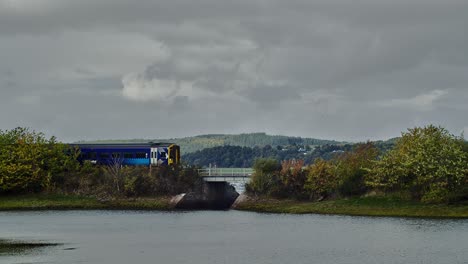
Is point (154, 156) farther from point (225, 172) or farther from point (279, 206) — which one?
point (279, 206)

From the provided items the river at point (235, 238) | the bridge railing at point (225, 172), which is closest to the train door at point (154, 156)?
the bridge railing at point (225, 172)

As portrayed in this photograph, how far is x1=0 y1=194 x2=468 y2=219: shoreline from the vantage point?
374 feet

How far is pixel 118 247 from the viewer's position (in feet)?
257

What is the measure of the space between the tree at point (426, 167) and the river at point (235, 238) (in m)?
10.8

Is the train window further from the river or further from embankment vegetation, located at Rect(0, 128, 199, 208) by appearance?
the river

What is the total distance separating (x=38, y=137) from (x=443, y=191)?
245 ft

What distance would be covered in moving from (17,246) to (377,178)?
62.4 metres

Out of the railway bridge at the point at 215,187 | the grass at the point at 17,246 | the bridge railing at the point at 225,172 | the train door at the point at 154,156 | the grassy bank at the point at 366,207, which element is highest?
the train door at the point at 154,156

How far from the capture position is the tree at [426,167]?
11544 centimetres

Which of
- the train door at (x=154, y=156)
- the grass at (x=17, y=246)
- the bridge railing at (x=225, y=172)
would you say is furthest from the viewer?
the train door at (x=154, y=156)

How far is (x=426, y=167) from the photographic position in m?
117

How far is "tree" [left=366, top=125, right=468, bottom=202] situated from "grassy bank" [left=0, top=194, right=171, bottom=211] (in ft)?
120

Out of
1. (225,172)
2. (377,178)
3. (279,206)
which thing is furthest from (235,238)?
(225,172)

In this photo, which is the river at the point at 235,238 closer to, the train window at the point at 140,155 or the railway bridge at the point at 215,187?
the railway bridge at the point at 215,187
